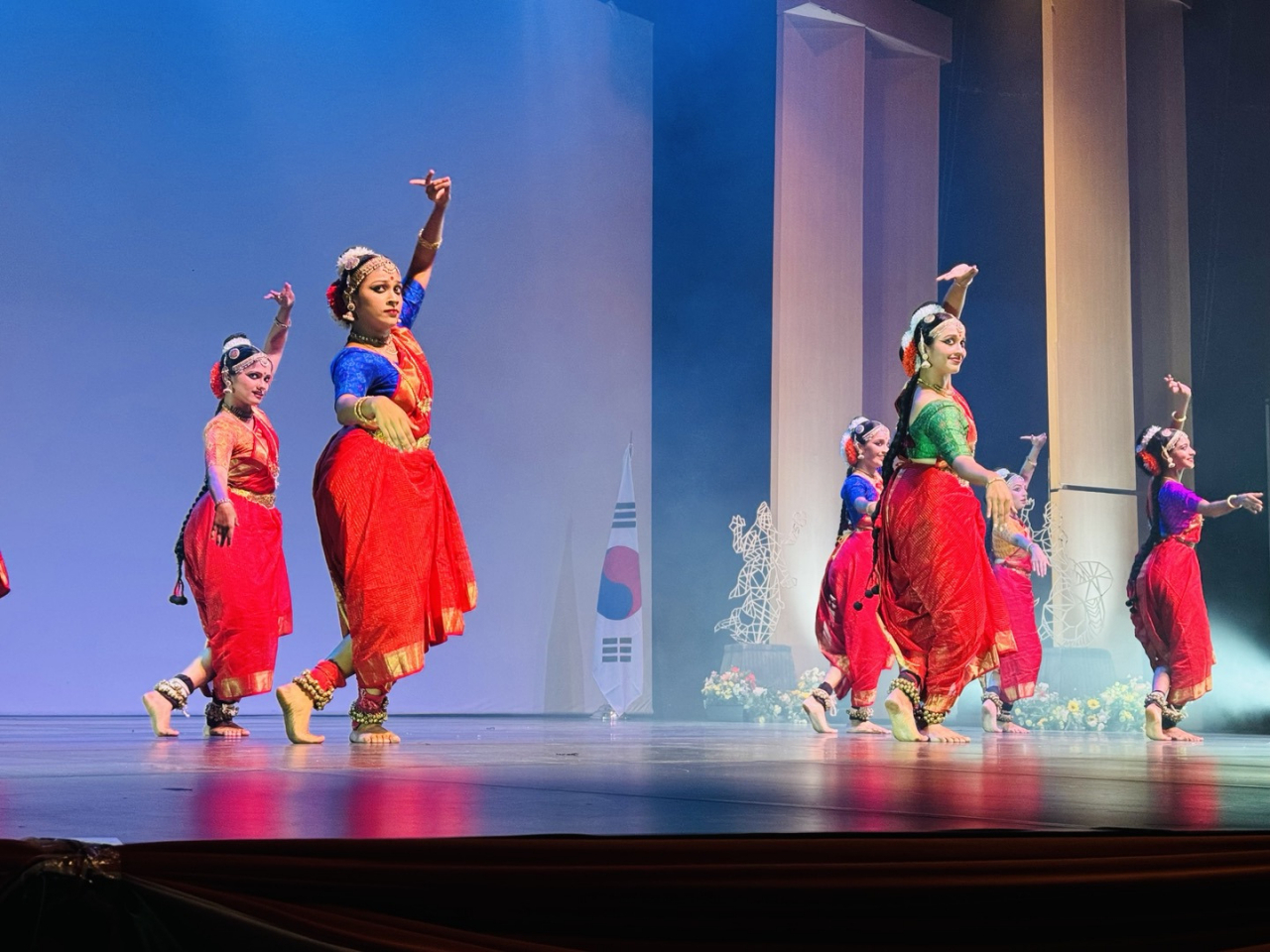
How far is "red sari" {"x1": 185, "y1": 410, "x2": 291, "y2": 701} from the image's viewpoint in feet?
16.9

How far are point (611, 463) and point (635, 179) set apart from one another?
2.30 m

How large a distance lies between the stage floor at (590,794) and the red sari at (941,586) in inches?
54.2

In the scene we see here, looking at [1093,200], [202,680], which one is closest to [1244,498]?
[1093,200]

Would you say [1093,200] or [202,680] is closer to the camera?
[202,680]

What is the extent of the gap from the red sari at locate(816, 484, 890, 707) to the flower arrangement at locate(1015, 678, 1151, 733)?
7.07ft

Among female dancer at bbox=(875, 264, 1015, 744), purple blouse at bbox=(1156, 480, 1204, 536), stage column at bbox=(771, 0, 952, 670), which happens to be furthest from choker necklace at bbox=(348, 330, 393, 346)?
stage column at bbox=(771, 0, 952, 670)

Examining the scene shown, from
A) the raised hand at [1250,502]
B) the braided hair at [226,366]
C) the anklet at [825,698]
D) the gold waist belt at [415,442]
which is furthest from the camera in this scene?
the anklet at [825,698]

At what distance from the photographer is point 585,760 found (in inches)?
114

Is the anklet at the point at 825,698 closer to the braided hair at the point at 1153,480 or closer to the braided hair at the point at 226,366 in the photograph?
the braided hair at the point at 1153,480

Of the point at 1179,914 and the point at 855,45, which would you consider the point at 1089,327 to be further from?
the point at 1179,914

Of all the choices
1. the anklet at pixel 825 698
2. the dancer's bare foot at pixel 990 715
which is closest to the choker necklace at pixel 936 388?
the anklet at pixel 825 698

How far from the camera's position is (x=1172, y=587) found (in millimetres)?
6262

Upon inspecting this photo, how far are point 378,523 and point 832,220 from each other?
24.2 ft

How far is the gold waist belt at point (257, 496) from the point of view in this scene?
5309mm
